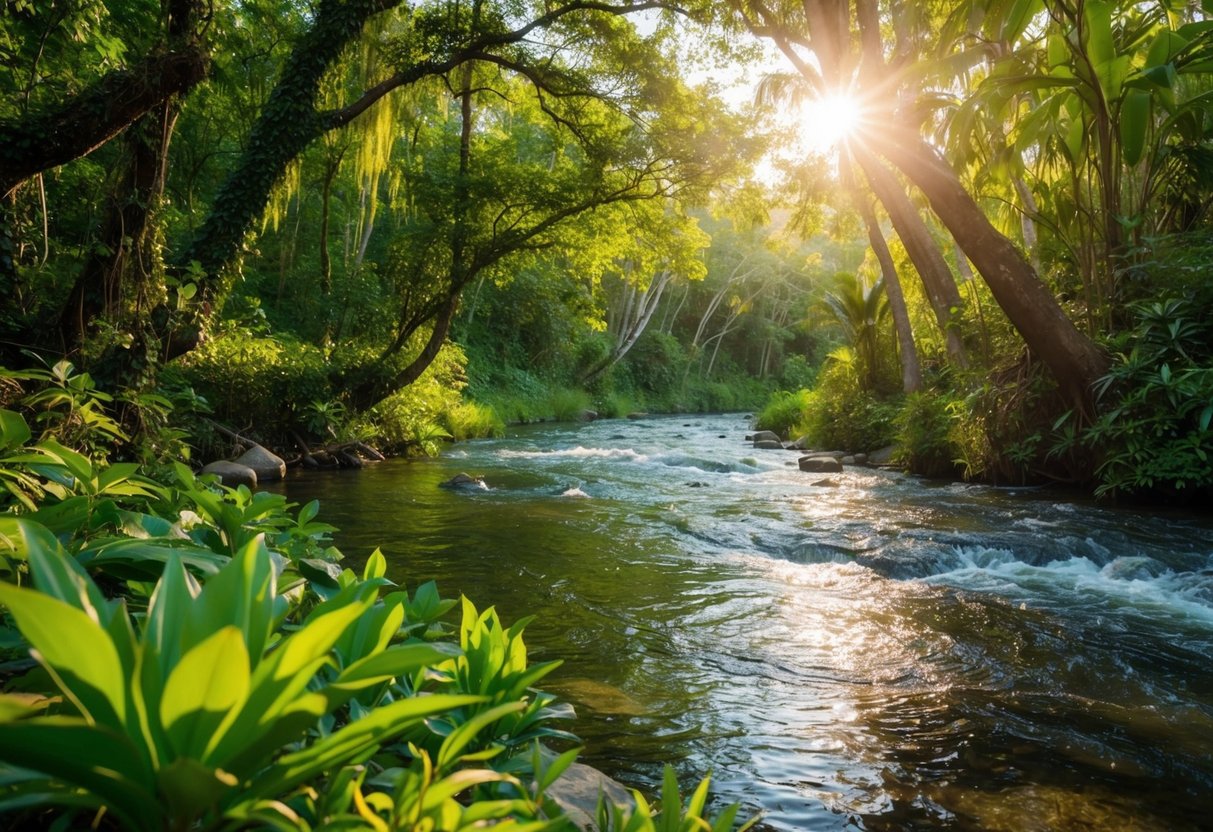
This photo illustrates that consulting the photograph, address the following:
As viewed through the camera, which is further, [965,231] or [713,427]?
[713,427]

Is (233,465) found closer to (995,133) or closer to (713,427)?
Answer: (995,133)

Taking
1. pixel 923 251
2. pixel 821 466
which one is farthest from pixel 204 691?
pixel 923 251

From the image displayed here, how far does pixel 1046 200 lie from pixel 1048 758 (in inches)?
336

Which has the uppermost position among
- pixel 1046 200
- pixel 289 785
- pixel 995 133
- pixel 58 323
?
pixel 995 133

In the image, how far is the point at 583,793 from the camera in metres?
1.66

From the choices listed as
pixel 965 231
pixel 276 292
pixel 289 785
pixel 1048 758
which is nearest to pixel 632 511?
pixel 965 231

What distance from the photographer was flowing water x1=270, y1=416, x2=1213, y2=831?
92.6 inches

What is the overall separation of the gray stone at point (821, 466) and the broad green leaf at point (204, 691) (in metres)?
11.2

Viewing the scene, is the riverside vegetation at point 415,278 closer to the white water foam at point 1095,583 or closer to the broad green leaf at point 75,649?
the broad green leaf at point 75,649

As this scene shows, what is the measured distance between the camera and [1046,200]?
29.4ft

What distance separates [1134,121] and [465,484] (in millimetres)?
8312

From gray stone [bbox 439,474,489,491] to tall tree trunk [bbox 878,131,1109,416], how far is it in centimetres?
646

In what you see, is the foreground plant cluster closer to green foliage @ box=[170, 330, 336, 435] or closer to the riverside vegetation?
the riverside vegetation

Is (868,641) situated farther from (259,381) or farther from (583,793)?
(259,381)
